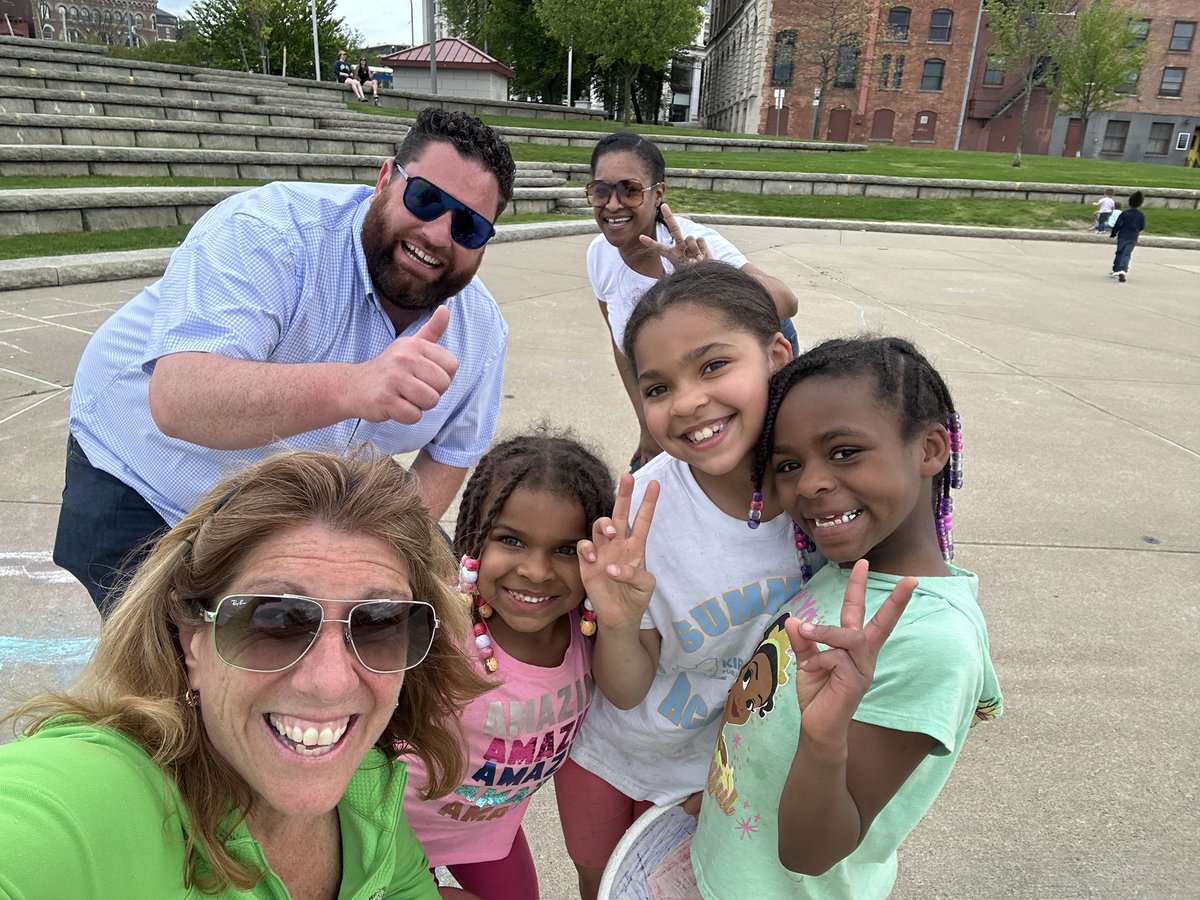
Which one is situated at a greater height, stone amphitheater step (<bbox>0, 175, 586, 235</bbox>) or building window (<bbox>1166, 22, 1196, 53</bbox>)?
building window (<bbox>1166, 22, 1196, 53</bbox>)

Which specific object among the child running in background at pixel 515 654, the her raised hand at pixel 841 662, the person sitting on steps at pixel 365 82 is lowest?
the child running in background at pixel 515 654

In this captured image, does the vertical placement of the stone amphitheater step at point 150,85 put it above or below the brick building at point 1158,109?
below

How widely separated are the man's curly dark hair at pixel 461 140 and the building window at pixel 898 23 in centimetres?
4900

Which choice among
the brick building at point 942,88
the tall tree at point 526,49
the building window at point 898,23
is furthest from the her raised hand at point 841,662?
the building window at point 898,23

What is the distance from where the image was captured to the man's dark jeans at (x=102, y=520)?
2098mm

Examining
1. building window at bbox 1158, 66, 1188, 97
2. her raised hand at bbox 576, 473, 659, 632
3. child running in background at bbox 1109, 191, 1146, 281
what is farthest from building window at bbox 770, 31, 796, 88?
her raised hand at bbox 576, 473, 659, 632

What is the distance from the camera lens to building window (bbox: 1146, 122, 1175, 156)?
43.5 m

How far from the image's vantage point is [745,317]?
1.71 m

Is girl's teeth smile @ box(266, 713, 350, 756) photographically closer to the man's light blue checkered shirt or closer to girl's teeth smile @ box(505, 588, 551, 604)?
girl's teeth smile @ box(505, 588, 551, 604)

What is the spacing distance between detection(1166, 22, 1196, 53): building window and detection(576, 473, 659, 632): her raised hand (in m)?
56.2

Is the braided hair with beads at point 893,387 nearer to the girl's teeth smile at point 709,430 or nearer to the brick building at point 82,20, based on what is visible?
the girl's teeth smile at point 709,430

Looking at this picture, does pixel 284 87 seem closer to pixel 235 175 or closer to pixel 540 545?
pixel 235 175

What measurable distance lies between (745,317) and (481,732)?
109 centimetres

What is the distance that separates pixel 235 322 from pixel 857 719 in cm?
165
